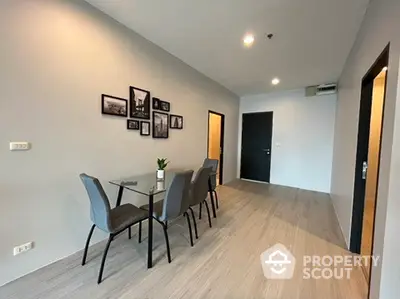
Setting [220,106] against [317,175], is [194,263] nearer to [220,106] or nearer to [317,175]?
[220,106]

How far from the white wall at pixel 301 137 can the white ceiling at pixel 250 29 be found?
4.23ft

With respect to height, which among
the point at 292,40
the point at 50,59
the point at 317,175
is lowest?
the point at 317,175

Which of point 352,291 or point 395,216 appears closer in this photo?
point 395,216

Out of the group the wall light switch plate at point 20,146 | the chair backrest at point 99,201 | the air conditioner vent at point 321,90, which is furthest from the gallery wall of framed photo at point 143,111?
the air conditioner vent at point 321,90

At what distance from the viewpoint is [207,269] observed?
2.02 metres

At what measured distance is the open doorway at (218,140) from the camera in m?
5.54

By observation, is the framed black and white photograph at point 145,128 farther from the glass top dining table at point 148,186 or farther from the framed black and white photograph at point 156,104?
the glass top dining table at point 148,186

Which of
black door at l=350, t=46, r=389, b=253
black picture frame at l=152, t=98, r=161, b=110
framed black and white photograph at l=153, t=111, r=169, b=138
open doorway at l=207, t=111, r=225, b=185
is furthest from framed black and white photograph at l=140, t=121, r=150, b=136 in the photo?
black door at l=350, t=46, r=389, b=253

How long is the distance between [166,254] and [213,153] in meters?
3.97

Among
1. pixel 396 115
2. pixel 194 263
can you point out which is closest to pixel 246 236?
pixel 194 263

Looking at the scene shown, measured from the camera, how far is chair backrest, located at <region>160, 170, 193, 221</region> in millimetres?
2094

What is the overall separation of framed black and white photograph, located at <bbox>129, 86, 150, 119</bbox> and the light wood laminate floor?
164cm

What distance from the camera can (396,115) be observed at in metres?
1.23

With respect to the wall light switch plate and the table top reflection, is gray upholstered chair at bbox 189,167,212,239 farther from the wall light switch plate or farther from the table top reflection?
the wall light switch plate
